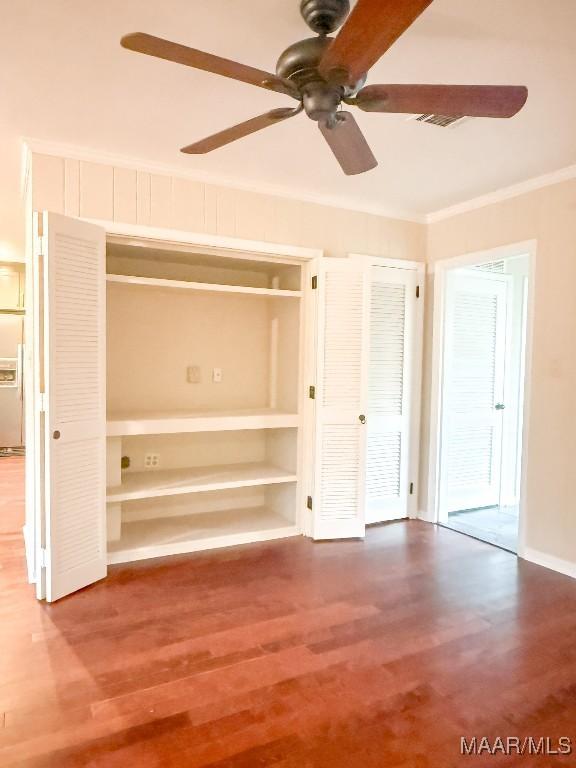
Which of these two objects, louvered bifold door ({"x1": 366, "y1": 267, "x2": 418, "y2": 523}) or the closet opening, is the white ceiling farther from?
louvered bifold door ({"x1": 366, "y1": 267, "x2": 418, "y2": 523})

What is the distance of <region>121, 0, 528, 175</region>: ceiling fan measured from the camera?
4.63 feet

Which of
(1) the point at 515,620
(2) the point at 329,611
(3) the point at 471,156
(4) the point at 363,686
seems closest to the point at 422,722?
(4) the point at 363,686

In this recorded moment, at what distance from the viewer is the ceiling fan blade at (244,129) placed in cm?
179

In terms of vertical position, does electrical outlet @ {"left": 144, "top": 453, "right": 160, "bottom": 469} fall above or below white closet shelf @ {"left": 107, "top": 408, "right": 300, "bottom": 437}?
below

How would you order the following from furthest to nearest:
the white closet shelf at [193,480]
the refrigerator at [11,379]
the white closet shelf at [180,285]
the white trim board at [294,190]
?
1. the refrigerator at [11,379]
2. the white closet shelf at [193,480]
3. the white closet shelf at [180,285]
4. the white trim board at [294,190]

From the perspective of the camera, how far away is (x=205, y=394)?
161 inches

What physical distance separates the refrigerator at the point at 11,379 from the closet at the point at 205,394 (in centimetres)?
383

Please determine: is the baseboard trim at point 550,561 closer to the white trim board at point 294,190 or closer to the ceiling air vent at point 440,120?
the white trim board at point 294,190

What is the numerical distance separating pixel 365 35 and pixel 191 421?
259 centimetres

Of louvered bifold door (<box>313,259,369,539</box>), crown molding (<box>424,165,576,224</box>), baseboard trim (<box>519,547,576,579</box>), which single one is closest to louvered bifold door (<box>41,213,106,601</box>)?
louvered bifold door (<box>313,259,369,539</box>)

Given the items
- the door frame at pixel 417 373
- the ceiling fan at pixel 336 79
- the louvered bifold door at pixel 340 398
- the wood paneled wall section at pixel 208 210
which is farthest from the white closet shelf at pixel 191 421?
the ceiling fan at pixel 336 79

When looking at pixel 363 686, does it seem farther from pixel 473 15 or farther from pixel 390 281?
pixel 390 281

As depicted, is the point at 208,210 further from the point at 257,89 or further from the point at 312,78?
the point at 312,78

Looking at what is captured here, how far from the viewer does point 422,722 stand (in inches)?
74.1
